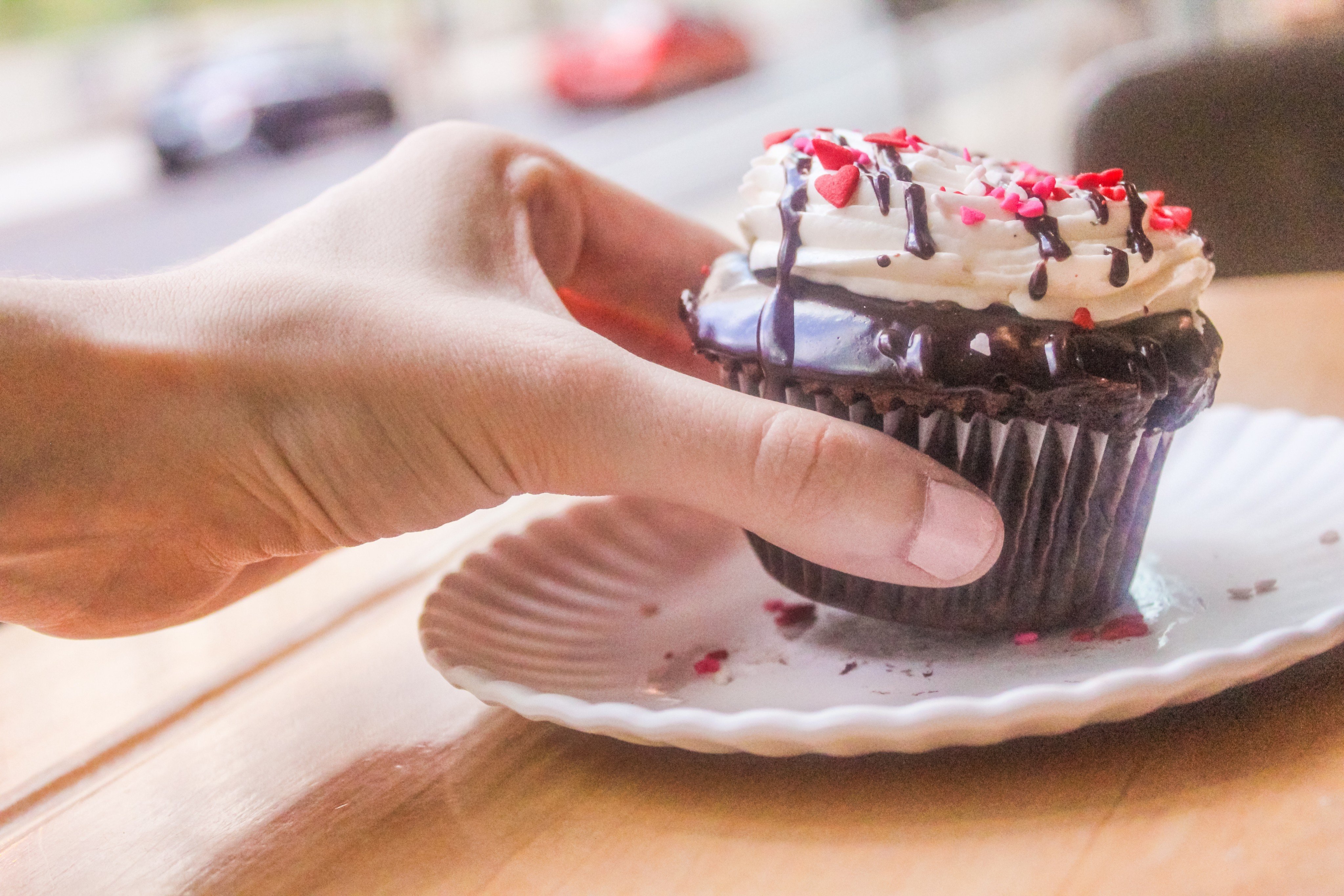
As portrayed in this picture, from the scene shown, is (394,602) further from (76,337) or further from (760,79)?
(760,79)

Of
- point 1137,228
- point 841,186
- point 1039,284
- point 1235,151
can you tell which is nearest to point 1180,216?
point 1137,228

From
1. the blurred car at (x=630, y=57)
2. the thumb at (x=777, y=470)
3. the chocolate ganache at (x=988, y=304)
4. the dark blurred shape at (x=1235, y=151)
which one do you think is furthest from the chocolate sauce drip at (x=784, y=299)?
the blurred car at (x=630, y=57)

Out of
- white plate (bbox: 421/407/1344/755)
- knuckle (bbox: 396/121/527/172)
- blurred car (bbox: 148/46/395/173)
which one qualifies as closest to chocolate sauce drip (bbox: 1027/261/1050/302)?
white plate (bbox: 421/407/1344/755)

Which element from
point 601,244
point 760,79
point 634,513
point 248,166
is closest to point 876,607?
point 634,513

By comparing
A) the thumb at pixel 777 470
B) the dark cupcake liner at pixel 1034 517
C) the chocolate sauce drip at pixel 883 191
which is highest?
the chocolate sauce drip at pixel 883 191

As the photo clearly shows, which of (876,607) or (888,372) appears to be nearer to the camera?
(888,372)

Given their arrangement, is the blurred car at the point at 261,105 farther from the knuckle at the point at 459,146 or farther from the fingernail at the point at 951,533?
the fingernail at the point at 951,533

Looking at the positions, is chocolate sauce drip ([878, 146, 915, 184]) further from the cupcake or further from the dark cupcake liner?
the dark cupcake liner
